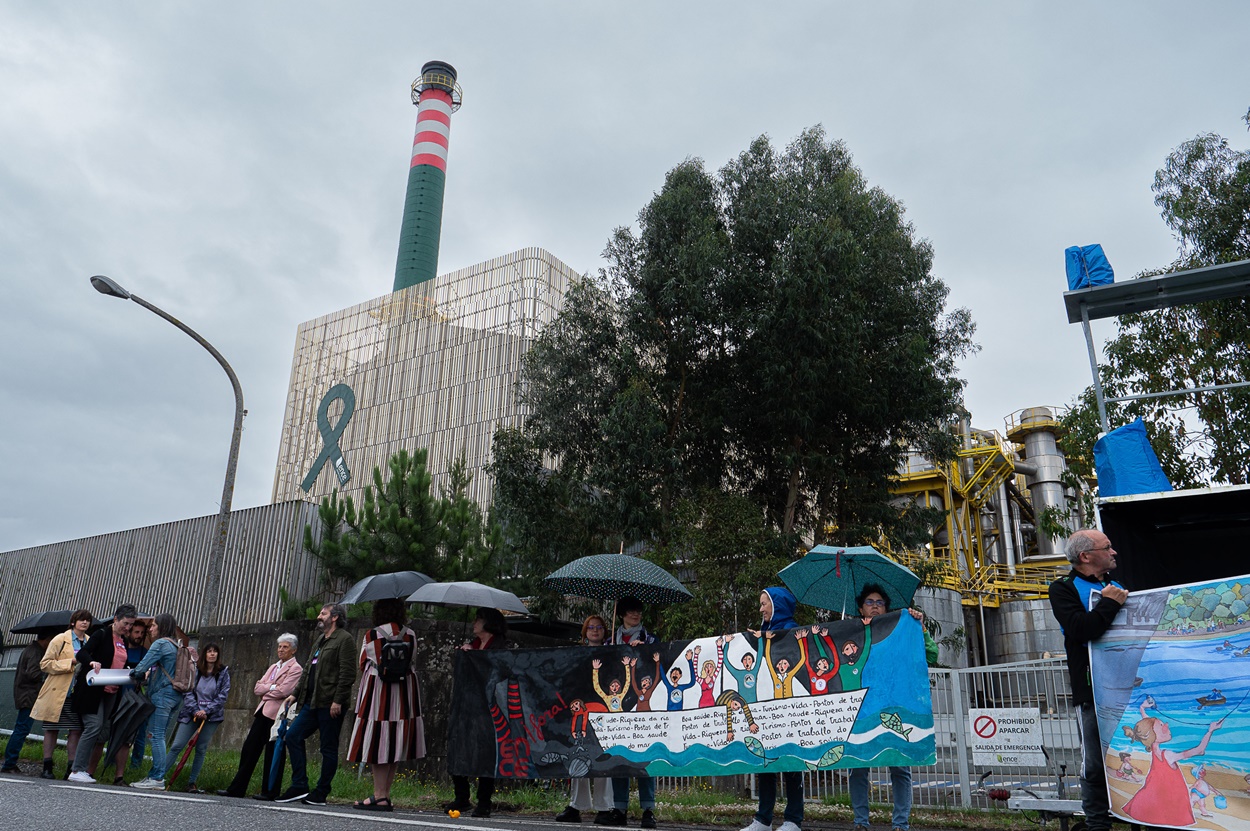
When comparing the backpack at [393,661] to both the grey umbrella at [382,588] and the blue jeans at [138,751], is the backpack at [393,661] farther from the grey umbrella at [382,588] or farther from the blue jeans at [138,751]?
the blue jeans at [138,751]

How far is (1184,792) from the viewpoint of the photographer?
14.2ft

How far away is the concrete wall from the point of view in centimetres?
1002

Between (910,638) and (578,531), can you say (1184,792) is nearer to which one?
(910,638)

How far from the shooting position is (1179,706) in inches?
175

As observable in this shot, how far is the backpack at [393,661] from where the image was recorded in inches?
313

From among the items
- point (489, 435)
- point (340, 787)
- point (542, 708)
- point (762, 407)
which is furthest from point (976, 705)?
point (489, 435)

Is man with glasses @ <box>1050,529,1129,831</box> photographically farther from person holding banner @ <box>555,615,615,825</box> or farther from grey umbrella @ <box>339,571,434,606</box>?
grey umbrella @ <box>339,571,434,606</box>

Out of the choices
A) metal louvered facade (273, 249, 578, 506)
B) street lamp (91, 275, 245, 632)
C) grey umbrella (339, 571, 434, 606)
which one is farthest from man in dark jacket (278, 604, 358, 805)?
metal louvered facade (273, 249, 578, 506)

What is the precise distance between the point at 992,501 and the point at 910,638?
35.7m

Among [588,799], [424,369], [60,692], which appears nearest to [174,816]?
[588,799]

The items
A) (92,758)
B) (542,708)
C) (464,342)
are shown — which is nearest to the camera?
(542,708)

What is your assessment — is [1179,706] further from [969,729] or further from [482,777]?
[482,777]

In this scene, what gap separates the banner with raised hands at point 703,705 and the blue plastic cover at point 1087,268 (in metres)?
3.29

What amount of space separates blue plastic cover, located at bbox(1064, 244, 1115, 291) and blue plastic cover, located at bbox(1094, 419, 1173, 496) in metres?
1.44
